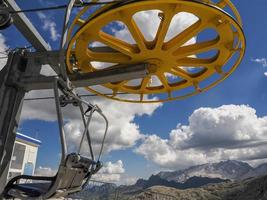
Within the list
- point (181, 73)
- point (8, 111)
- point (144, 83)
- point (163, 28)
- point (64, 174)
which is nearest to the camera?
point (64, 174)

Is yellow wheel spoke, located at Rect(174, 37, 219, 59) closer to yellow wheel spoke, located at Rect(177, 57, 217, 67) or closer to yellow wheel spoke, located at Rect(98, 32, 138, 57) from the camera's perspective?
yellow wheel spoke, located at Rect(177, 57, 217, 67)

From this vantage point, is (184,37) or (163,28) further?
(184,37)

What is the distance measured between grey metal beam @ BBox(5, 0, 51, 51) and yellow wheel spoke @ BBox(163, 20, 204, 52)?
101 inches

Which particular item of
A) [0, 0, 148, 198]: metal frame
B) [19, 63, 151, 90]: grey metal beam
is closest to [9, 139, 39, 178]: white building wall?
[0, 0, 148, 198]: metal frame

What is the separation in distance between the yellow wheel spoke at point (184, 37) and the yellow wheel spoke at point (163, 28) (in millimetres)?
232

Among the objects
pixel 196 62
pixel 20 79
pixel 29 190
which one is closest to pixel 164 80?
pixel 196 62

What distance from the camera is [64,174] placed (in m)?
3.79

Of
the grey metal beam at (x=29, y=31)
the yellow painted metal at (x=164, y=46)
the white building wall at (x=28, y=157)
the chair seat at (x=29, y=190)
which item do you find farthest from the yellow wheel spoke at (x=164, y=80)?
the white building wall at (x=28, y=157)

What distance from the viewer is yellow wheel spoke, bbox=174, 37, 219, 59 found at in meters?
5.47

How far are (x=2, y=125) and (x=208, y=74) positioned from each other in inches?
155

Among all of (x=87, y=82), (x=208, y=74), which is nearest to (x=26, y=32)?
(x=87, y=82)

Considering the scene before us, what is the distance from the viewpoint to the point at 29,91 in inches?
223

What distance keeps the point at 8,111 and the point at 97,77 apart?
161cm

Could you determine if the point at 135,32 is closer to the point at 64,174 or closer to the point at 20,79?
A: the point at 20,79
